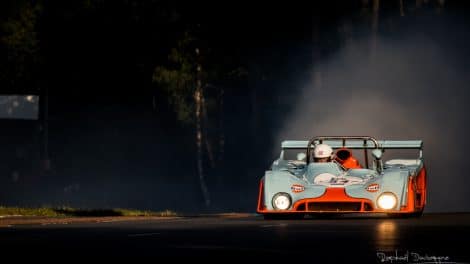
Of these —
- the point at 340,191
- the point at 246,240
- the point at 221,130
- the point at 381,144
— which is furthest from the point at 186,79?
the point at 246,240

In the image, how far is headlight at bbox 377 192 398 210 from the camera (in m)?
23.4

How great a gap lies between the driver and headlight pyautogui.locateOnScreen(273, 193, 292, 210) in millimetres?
1373

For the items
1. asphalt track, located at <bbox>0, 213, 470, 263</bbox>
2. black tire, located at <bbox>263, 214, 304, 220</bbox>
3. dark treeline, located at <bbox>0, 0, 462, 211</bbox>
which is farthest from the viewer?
dark treeline, located at <bbox>0, 0, 462, 211</bbox>

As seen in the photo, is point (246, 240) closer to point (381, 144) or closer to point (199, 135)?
point (381, 144)

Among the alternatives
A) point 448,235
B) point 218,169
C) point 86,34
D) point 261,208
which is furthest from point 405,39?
point 448,235

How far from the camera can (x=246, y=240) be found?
1814 cm

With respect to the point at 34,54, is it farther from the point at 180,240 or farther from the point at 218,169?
the point at 180,240

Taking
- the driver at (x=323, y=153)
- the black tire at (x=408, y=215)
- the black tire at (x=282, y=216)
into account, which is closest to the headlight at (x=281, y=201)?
the black tire at (x=282, y=216)

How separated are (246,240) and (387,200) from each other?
5.75 m

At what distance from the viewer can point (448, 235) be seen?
18766 millimetres

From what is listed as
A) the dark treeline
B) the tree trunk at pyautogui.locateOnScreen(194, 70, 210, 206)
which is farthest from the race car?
the tree trunk at pyautogui.locateOnScreen(194, 70, 210, 206)

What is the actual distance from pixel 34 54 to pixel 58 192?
22.6ft

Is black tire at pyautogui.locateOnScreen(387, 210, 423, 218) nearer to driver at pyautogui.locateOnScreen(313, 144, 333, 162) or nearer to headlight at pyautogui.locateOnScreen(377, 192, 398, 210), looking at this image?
headlight at pyautogui.locateOnScreen(377, 192, 398, 210)

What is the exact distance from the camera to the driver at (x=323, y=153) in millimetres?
24766
